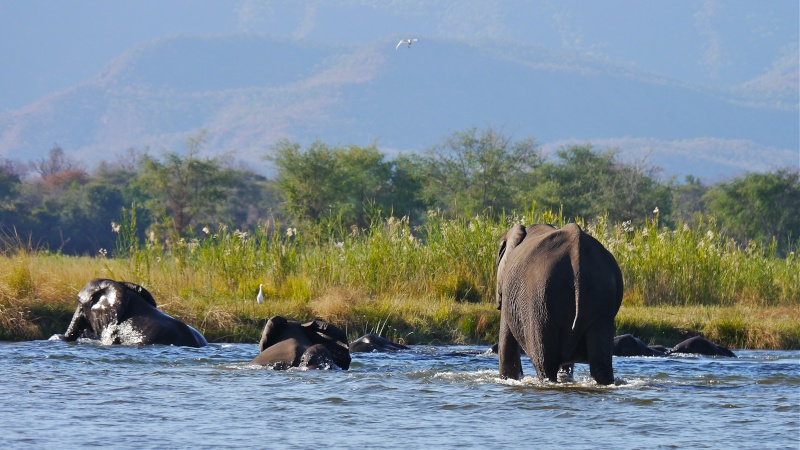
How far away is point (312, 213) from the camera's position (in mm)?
41188

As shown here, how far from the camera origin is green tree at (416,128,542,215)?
43.4 metres

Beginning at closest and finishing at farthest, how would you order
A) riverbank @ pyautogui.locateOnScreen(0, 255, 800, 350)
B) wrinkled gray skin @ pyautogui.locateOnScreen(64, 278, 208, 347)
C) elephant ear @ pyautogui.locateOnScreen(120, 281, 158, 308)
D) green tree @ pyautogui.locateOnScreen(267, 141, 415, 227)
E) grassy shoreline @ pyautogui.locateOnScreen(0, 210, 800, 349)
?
1. wrinkled gray skin @ pyautogui.locateOnScreen(64, 278, 208, 347)
2. elephant ear @ pyautogui.locateOnScreen(120, 281, 158, 308)
3. riverbank @ pyautogui.locateOnScreen(0, 255, 800, 350)
4. grassy shoreline @ pyautogui.locateOnScreen(0, 210, 800, 349)
5. green tree @ pyautogui.locateOnScreen(267, 141, 415, 227)

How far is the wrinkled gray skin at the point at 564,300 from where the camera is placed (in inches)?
373

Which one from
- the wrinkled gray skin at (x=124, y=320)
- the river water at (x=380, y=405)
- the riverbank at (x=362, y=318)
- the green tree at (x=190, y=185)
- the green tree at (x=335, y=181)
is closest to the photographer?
the river water at (x=380, y=405)

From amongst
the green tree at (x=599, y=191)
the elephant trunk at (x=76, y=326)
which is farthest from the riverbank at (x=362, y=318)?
the green tree at (x=599, y=191)

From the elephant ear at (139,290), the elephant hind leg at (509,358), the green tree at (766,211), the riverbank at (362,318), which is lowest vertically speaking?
the elephant hind leg at (509,358)

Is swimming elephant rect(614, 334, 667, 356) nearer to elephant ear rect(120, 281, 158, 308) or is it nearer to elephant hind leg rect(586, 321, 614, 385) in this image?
elephant hind leg rect(586, 321, 614, 385)

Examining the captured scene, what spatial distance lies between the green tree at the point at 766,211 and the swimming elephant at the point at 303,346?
32145mm

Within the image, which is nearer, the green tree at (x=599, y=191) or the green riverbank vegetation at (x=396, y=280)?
the green riverbank vegetation at (x=396, y=280)

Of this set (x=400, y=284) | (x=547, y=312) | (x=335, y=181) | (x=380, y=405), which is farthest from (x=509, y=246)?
(x=335, y=181)

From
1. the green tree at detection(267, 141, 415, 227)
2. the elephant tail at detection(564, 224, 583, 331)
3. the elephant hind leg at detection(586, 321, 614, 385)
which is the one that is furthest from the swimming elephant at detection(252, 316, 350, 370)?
the green tree at detection(267, 141, 415, 227)

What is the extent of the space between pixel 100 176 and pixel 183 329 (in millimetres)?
65225

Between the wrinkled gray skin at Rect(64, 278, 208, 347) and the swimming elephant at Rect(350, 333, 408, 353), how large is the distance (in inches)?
67.9

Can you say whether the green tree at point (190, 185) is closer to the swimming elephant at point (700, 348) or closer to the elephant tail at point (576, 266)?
the swimming elephant at point (700, 348)
